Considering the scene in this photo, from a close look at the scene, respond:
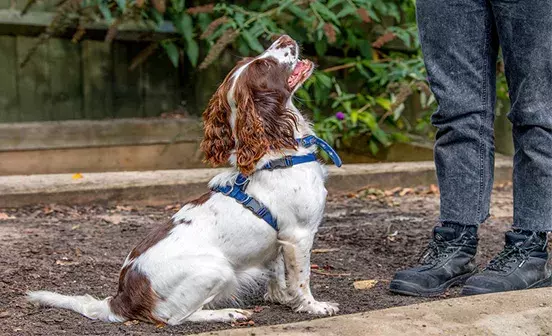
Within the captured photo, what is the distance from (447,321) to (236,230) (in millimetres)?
895

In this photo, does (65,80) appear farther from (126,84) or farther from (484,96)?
(484,96)

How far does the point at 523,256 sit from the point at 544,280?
16 centimetres

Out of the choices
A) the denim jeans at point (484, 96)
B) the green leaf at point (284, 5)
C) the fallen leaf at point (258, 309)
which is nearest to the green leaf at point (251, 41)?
the green leaf at point (284, 5)

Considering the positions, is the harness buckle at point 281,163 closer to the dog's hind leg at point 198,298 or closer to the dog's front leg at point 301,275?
the dog's front leg at point 301,275

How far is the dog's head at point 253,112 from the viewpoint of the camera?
344 centimetres

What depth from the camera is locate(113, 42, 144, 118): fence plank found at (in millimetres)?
7762

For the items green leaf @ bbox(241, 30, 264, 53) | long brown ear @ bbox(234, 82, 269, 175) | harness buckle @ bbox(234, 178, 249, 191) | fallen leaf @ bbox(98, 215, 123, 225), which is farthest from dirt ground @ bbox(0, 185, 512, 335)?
green leaf @ bbox(241, 30, 264, 53)

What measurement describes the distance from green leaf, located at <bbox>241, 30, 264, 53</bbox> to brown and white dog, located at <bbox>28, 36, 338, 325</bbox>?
9.88 feet

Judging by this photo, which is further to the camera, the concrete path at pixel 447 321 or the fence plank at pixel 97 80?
the fence plank at pixel 97 80

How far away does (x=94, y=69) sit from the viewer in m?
7.72

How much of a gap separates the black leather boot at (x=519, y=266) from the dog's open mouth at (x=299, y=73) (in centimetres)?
102

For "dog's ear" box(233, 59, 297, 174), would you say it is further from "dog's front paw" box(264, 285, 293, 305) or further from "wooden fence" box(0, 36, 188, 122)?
"wooden fence" box(0, 36, 188, 122)

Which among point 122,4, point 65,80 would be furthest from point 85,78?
point 122,4

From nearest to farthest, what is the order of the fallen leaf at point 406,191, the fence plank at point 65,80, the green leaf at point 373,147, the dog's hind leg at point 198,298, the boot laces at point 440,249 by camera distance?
1. the dog's hind leg at point 198,298
2. the boot laces at point 440,249
3. the fallen leaf at point 406,191
4. the green leaf at point 373,147
5. the fence plank at point 65,80
